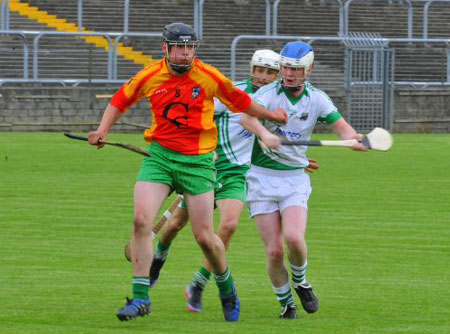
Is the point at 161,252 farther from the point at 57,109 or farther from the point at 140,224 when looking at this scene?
the point at 57,109

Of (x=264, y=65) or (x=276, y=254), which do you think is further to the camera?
(x=264, y=65)

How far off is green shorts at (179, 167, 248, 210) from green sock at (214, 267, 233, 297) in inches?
43.3

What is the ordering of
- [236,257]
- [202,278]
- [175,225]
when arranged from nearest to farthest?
[202,278] < [175,225] < [236,257]

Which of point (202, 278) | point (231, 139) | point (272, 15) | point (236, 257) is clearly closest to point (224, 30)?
point (272, 15)

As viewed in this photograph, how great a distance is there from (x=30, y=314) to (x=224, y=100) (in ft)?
6.48

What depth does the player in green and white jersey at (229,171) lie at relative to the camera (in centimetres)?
979

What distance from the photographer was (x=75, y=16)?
34.8 metres

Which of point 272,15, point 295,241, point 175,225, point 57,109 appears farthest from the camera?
point 272,15

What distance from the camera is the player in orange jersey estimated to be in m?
8.59

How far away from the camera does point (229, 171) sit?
1020cm

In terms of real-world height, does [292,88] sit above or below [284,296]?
above

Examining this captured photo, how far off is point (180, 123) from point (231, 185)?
1523 mm

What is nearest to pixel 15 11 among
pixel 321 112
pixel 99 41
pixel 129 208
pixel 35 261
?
pixel 99 41

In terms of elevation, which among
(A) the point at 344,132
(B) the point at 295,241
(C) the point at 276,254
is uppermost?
(A) the point at 344,132
